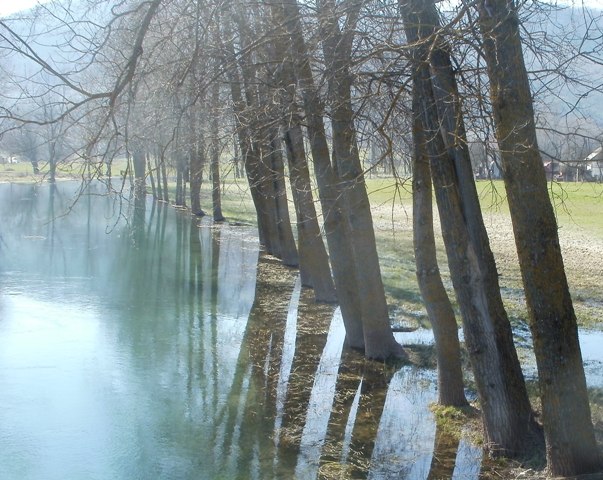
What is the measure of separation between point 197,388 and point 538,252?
22.5ft

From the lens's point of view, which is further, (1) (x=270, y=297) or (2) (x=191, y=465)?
(1) (x=270, y=297)

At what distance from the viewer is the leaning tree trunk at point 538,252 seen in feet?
23.6

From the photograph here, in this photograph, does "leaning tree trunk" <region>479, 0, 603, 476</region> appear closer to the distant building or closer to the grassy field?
the distant building

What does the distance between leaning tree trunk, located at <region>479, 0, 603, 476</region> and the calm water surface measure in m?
1.84

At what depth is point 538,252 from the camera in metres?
7.20

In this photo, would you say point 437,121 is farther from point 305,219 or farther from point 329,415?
point 305,219

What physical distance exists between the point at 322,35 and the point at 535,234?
4060 millimetres

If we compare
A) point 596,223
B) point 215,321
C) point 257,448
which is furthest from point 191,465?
point 596,223

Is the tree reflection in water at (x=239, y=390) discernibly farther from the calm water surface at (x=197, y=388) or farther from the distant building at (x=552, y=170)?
the distant building at (x=552, y=170)

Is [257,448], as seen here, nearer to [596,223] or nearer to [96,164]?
[96,164]

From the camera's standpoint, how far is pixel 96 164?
10023 millimetres

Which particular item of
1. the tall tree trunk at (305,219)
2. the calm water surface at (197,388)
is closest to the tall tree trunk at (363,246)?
the calm water surface at (197,388)

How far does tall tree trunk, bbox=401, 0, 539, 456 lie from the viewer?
28.9ft

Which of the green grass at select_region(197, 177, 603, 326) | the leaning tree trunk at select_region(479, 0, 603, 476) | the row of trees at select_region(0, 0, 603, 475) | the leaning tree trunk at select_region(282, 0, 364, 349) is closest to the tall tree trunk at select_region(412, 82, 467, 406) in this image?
the row of trees at select_region(0, 0, 603, 475)
